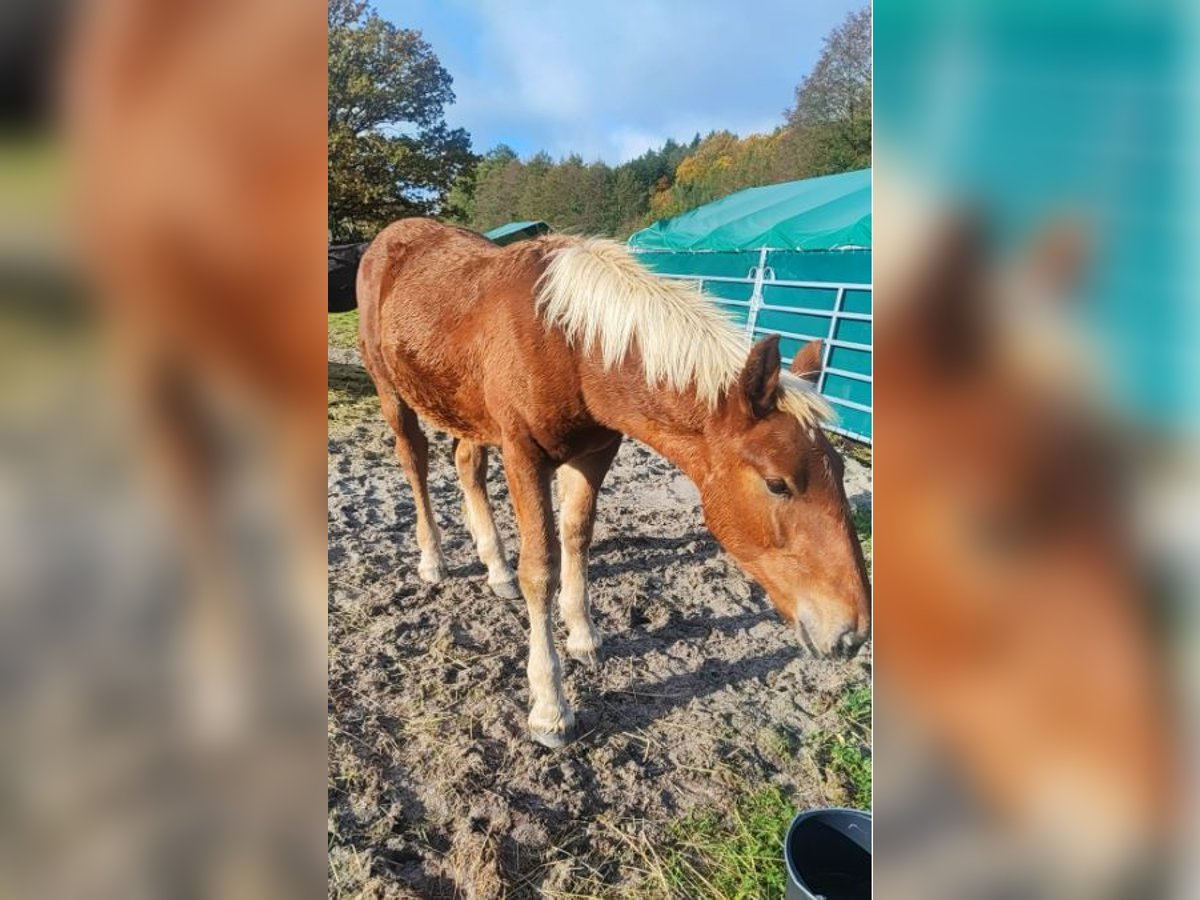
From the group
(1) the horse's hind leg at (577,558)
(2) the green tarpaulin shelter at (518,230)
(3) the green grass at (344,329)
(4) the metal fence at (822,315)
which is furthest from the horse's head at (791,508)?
(3) the green grass at (344,329)

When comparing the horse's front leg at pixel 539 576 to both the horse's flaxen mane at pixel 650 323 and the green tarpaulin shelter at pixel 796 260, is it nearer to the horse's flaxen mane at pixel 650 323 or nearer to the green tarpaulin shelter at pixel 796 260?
the horse's flaxen mane at pixel 650 323

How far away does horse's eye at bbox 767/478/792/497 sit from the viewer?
1417 mm

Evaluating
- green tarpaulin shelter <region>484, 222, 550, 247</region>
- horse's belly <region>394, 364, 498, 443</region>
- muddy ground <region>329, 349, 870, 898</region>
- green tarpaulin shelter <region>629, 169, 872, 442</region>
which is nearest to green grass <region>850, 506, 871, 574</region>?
muddy ground <region>329, 349, 870, 898</region>

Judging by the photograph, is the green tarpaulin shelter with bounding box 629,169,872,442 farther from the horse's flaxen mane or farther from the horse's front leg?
the horse's front leg

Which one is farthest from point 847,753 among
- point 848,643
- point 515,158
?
point 515,158

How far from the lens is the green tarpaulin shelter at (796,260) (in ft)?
7.79

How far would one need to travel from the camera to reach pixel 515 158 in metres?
1.73

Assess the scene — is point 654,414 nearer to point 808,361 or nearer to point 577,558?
point 808,361

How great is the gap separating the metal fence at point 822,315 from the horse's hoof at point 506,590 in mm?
1776

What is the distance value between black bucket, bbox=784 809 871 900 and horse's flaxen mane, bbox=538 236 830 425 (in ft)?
3.22
